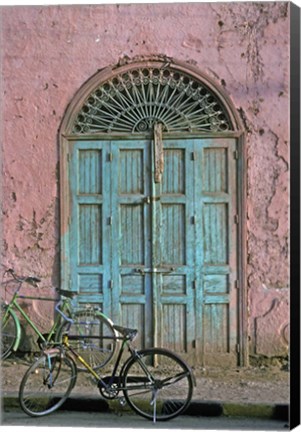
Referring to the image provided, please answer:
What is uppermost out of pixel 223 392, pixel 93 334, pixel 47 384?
pixel 93 334

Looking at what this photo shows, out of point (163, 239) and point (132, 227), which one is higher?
point (132, 227)

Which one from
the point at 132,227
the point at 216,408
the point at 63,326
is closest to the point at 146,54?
the point at 132,227

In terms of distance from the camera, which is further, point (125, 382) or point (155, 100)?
point (155, 100)

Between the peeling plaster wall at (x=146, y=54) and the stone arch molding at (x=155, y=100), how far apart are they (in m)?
0.10

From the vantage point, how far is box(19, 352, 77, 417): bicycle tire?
5.76 m

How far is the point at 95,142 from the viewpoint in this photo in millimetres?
6438

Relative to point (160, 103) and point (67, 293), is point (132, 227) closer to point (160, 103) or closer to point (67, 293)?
point (67, 293)

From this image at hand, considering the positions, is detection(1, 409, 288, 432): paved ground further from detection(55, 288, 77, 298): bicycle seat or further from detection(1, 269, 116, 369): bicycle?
detection(55, 288, 77, 298): bicycle seat

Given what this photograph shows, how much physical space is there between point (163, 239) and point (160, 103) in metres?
1.24

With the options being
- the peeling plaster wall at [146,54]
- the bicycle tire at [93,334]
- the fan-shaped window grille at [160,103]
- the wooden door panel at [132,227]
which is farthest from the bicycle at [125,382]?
the fan-shaped window grille at [160,103]

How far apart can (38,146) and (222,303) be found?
2.21 metres

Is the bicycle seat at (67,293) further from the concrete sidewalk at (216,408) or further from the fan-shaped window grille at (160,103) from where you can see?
the fan-shaped window grille at (160,103)

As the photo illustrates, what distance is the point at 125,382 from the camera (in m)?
5.68

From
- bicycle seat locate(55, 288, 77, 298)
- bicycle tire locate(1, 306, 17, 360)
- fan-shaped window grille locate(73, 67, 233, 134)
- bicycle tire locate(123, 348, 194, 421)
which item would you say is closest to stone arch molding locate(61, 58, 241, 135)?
fan-shaped window grille locate(73, 67, 233, 134)
